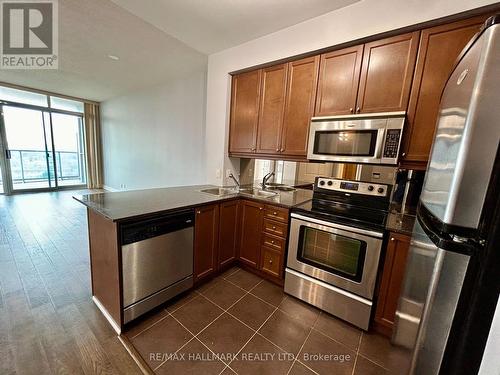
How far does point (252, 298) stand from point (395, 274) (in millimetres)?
1257

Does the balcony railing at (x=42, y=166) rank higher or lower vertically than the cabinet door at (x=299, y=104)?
lower

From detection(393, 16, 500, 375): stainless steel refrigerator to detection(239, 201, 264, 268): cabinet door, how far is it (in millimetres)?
1639

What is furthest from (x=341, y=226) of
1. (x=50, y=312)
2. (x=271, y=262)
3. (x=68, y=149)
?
(x=68, y=149)

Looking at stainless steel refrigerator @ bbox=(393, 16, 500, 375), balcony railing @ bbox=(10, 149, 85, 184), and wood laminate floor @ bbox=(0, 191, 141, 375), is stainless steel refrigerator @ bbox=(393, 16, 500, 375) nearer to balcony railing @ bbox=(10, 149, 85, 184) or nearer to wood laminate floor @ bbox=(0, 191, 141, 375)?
wood laminate floor @ bbox=(0, 191, 141, 375)

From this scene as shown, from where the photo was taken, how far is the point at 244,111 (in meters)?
2.65

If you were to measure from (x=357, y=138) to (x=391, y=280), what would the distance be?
120cm

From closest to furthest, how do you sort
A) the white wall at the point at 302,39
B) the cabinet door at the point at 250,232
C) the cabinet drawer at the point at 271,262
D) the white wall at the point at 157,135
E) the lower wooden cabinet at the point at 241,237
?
the white wall at the point at 302,39 → the lower wooden cabinet at the point at 241,237 → the cabinet drawer at the point at 271,262 → the cabinet door at the point at 250,232 → the white wall at the point at 157,135

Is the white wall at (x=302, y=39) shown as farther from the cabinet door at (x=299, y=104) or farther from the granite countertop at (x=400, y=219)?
the granite countertop at (x=400, y=219)

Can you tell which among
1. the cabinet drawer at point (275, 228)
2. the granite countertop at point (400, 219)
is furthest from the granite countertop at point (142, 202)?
the granite countertop at point (400, 219)

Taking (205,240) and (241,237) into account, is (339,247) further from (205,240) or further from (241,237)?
(205,240)

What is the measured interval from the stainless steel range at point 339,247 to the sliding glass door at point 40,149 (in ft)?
23.7

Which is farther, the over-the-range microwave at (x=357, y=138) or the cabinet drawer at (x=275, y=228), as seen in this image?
the cabinet drawer at (x=275, y=228)

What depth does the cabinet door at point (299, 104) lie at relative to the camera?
2.11m

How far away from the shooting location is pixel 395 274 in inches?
60.1
